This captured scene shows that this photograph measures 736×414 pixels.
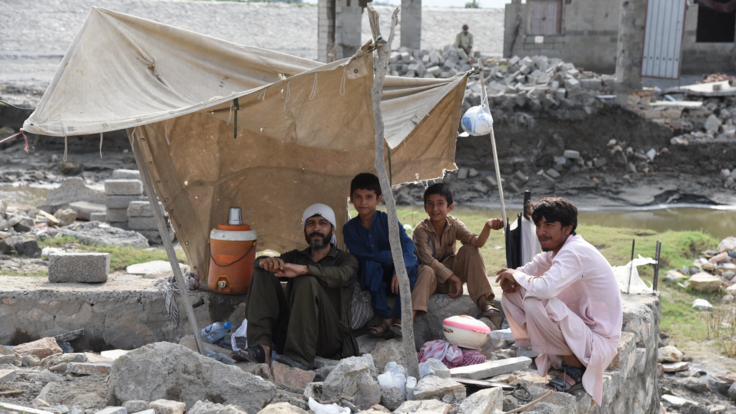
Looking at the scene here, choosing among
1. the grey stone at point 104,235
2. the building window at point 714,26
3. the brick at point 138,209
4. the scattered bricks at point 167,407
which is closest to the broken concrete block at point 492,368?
the scattered bricks at point 167,407

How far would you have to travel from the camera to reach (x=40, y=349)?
13.7 feet

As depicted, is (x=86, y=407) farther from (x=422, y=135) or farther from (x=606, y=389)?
(x=422, y=135)

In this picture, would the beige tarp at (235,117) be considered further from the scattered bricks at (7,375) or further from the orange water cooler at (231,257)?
the scattered bricks at (7,375)

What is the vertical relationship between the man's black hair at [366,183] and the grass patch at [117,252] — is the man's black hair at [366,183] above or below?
above

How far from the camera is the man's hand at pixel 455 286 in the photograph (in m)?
4.77

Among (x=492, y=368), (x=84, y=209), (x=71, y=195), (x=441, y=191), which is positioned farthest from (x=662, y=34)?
(x=492, y=368)

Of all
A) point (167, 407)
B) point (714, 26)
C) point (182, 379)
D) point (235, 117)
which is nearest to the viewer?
point (167, 407)

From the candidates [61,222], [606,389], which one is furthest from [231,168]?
[61,222]

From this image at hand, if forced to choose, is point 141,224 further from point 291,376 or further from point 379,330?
point 291,376

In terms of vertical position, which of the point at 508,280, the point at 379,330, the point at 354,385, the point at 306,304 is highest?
the point at 508,280

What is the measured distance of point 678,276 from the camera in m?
8.00

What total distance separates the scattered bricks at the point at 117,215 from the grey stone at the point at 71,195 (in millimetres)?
1559

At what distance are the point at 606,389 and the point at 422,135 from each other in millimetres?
2399

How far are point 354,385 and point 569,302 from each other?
4.10ft
